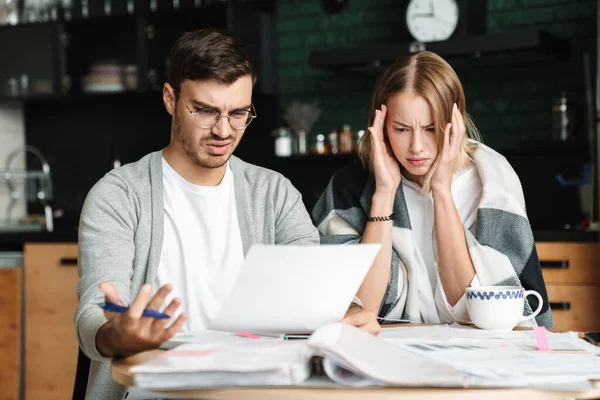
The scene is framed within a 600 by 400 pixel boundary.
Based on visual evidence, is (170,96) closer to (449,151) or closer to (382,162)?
(382,162)

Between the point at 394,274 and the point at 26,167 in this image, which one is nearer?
the point at 394,274

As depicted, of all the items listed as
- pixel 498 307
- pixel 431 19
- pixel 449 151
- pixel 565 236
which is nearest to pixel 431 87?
pixel 449 151

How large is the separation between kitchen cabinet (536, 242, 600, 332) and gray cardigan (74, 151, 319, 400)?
1591 millimetres

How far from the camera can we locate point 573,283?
3295mm

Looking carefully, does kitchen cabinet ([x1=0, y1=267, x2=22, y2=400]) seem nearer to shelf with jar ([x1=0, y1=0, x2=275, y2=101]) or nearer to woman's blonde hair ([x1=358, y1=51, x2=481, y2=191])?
shelf with jar ([x1=0, y1=0, x2=275, y2=101])

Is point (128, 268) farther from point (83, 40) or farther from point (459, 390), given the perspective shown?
point (83, 40)

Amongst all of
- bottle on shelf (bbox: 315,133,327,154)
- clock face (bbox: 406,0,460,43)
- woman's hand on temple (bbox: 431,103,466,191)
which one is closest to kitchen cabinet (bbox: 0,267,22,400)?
bottle on shelf (bbox: 315,133,327,154)

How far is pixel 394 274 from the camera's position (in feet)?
6.61

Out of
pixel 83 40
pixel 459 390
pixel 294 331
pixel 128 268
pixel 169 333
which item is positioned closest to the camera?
pixel 459 390

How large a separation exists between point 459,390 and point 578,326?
7.67 ft

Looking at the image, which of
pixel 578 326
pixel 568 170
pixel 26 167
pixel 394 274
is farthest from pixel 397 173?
pixel 26 167

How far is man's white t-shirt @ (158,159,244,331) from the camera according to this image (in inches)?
75.0

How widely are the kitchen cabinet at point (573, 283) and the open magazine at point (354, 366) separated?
207 cm

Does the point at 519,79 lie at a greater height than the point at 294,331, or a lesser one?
greater
